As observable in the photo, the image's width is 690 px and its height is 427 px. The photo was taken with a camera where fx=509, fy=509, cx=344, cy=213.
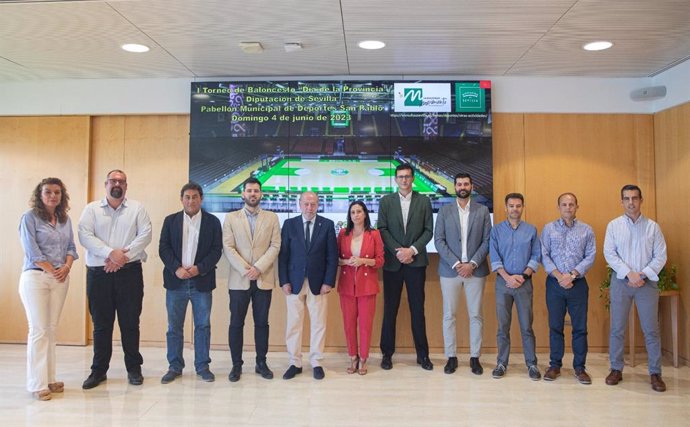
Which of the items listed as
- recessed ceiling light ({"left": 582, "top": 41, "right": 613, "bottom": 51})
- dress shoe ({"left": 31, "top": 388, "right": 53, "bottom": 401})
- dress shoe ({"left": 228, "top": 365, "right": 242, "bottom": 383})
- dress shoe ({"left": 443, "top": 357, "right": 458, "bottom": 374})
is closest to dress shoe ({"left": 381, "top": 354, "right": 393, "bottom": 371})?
dress shoe ({"left": 443, "top": 357, "right": 458, "bottom": 374})

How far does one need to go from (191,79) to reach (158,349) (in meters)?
3.06

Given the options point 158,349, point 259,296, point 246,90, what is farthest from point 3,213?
point 259,296

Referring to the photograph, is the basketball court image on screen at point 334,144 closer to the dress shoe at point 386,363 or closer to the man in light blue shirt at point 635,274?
the man in light blue shirt at point 635,274

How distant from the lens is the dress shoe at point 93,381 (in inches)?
165

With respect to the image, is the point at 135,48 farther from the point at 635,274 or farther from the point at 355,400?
the point at 635,274

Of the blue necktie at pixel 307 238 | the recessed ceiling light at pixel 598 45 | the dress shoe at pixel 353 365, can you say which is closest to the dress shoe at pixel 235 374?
the dress shoe at pixel 353 365

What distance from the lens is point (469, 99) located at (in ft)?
18.4

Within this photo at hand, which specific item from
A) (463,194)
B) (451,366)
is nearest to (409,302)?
(451,366)

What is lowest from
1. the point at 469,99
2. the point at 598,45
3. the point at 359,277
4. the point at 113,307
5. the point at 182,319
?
the point at 182,319

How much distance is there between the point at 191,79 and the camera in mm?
5824

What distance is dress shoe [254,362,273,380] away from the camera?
4499 millimetres

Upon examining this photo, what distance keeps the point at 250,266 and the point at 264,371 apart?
0.95 metres

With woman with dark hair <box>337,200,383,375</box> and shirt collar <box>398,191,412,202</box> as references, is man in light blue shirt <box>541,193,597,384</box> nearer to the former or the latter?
shirt collar <box>398,191,412,202</box>

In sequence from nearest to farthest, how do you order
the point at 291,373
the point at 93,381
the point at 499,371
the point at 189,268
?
1. the point at 93,381
2. the point at 189,268
3. the point at 291,373
4. the point at 499,371
